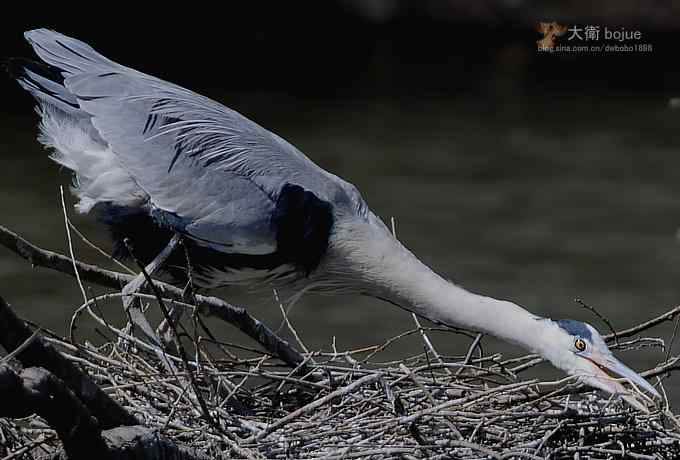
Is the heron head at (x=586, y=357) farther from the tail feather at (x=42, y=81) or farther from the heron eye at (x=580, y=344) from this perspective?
the tail feather at (x=42, y=81)

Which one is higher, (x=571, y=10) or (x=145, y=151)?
(x=571, y=10)

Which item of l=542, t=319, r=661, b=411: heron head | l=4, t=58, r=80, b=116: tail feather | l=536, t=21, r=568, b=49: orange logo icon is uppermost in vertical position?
l=536, t=21, r=568, b=49: orange logo icon

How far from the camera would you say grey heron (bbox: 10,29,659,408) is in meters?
4.34

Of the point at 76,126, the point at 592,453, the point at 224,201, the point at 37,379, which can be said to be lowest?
the point at 592,453

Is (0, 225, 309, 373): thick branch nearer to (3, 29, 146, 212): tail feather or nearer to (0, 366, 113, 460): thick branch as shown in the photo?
(3, 29, 146, 212): tail feather

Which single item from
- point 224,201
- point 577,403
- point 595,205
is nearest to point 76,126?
point 224,201

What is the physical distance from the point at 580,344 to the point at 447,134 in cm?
710

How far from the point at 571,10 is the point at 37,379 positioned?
11.0m

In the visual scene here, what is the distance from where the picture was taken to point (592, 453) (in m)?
3.66

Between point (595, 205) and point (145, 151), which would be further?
point (595, 205)

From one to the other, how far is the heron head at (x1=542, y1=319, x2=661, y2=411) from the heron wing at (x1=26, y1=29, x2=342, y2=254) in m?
0.97

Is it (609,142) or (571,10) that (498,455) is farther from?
(571,10)

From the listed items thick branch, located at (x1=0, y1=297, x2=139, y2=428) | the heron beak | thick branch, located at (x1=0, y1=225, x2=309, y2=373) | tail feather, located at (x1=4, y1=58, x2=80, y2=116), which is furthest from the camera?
tail feather, located at (x1=4, y1=58, x2=80, y2=116)

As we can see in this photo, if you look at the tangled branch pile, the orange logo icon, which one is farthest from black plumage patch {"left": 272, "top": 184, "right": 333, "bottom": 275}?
the orange logo icon
